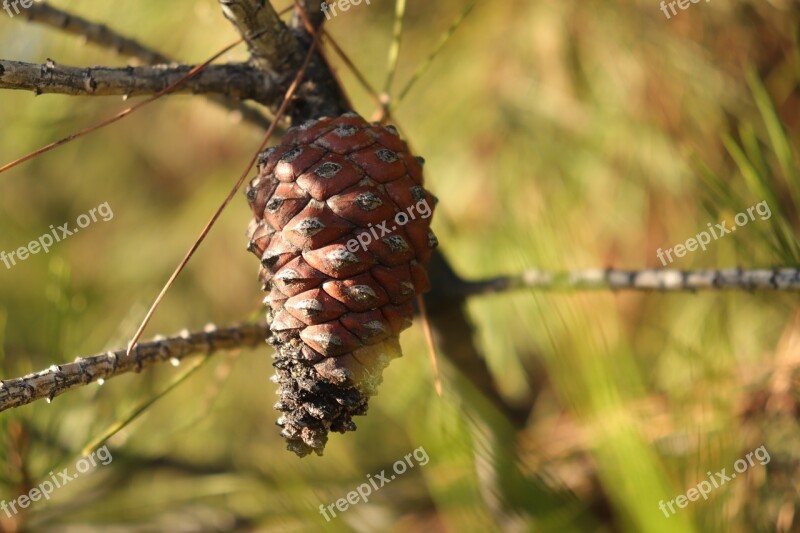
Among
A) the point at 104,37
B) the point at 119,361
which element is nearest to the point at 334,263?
the point at 119,361

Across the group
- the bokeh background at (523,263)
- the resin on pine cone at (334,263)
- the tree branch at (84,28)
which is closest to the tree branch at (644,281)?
the bokeh background at (523,263)

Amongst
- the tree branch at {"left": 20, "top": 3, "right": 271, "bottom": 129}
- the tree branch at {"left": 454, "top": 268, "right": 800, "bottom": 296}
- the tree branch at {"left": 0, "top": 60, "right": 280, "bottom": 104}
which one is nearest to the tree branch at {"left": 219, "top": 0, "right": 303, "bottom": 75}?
the tree branch at {"left": 0, "top": 60, "right": 280, "bottom": 104}

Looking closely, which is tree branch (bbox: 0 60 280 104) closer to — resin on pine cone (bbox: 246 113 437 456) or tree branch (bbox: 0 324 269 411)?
resin on pine cone (bbox: 246 113 437 456)

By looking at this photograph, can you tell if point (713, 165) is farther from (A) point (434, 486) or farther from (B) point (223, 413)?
(B) point (223, 413)

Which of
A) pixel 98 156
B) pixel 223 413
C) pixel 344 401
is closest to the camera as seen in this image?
pixel 344 401

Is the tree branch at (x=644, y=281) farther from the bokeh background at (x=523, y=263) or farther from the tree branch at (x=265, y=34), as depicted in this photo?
the tree branch at (x=265, y=34)

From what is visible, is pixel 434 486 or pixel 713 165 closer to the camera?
pixel 434 486

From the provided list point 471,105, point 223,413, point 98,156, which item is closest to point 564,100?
point 471,105
